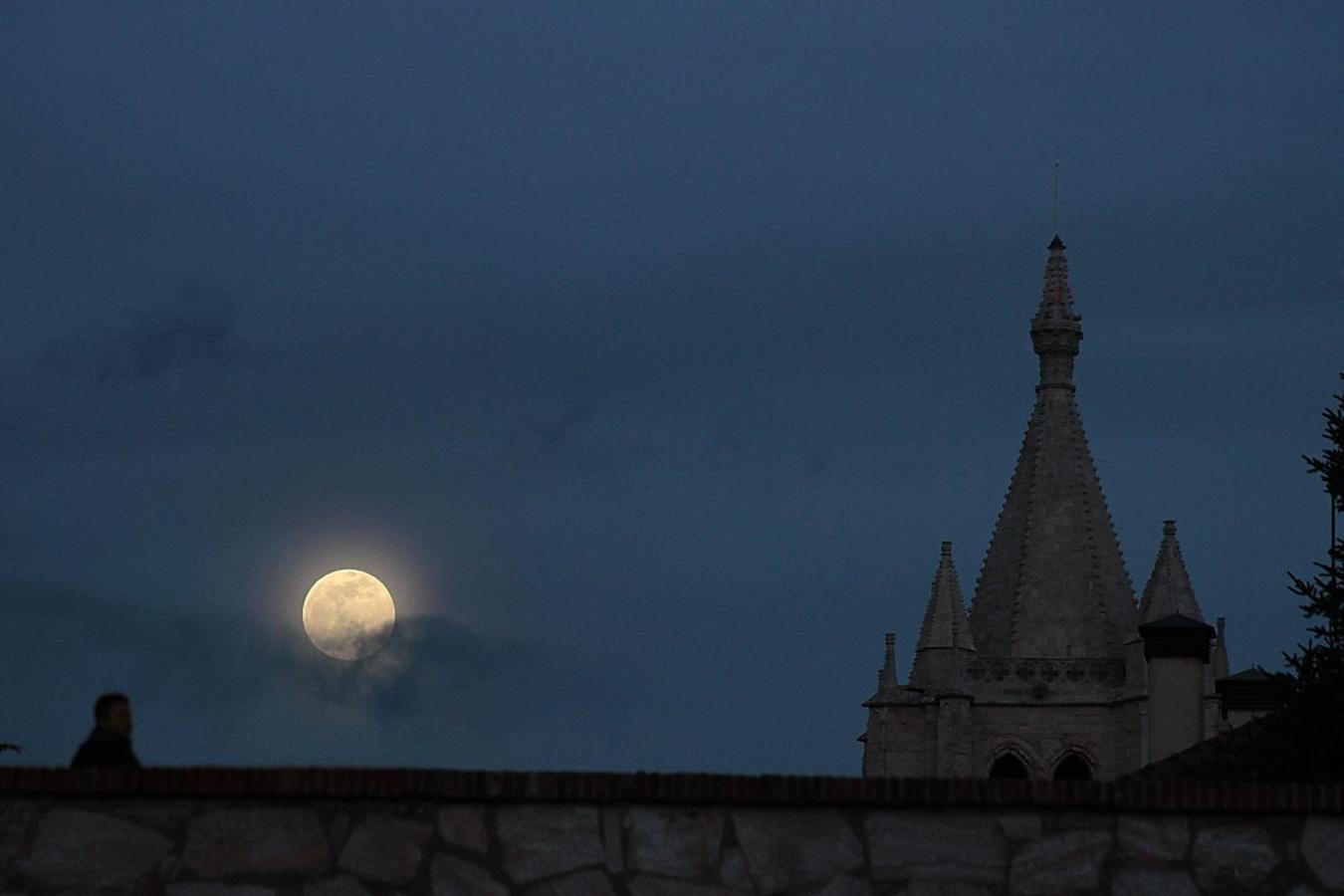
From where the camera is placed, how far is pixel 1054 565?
9056cm

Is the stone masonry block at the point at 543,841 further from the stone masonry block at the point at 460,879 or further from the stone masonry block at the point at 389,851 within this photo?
the stone masonry block at the point at 389,851

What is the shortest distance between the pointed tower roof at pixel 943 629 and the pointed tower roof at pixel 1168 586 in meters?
5.79

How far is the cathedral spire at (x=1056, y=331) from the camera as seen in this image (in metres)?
96.3

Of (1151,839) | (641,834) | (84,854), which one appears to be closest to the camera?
(84,854)

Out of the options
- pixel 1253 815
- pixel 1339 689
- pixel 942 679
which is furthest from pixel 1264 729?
pixel 942 679

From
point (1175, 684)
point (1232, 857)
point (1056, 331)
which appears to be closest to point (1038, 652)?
point (1056, 331)

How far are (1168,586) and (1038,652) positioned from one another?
22.6 feet

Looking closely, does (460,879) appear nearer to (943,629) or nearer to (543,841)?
(543,841)

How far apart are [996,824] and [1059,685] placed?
76001 mm

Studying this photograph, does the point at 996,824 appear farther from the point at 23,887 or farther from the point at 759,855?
the point at 23,887

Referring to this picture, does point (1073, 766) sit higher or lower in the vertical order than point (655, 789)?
higher

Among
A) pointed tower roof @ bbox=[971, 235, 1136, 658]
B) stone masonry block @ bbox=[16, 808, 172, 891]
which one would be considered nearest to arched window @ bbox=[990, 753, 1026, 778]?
pointed tower roof @ bbox=[971, 235, 1136, 658]

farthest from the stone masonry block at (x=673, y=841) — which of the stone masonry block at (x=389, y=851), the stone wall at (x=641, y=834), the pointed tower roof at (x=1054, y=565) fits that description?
the pointed tower roof at (x=1054, y=565)

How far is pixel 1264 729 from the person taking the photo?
34.7 m
